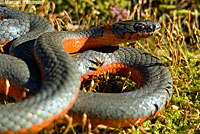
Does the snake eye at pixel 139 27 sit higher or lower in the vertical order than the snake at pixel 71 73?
higher

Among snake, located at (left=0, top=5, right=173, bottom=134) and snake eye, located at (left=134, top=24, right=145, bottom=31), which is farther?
snake eye, located at (left=134, top=24, right=145, bottom=31)

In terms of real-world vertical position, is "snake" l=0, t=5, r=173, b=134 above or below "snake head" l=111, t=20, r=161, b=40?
below

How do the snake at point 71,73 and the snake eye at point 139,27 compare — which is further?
the snake eye at point 139,27

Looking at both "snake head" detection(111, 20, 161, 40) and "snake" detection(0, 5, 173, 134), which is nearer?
"snake" detection(0, 5, 173, 134)

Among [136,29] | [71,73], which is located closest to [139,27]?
[136,29]

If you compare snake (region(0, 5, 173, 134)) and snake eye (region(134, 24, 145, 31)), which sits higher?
snake eye (region(134, 24, 145, 31))

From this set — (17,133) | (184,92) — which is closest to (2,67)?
(17,133)

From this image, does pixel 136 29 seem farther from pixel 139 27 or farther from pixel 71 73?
pixel 71 73

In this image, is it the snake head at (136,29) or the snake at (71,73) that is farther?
the snake head at (136,29)
